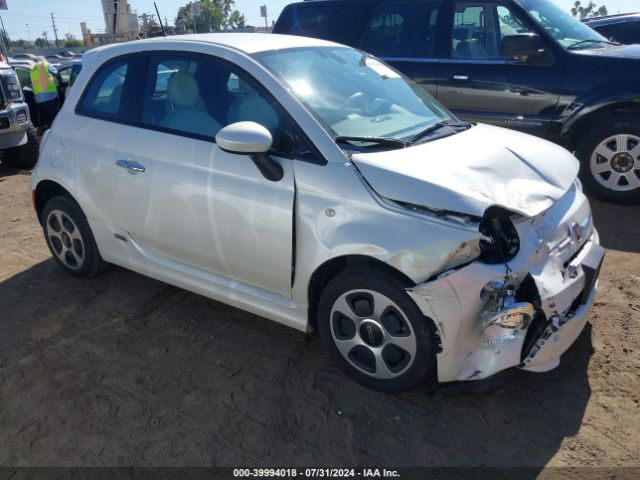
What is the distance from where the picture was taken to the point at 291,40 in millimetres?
3393

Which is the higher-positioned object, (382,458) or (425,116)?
(425,116)

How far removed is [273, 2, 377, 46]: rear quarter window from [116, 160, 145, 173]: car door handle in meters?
3.95

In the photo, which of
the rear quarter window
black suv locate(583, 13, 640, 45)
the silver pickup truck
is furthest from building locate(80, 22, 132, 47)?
black suv locate(583, 13, 640, 45)

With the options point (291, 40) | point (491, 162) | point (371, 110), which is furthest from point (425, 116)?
point (291, 40)

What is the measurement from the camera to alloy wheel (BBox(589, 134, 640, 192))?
516 centimetres

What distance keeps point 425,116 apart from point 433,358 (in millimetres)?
1586

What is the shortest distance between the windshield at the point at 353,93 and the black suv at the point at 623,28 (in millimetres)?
8197

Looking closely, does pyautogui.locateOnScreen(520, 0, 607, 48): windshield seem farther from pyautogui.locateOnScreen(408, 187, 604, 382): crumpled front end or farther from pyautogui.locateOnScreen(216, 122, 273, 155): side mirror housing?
pyautogui.locateOnScreen(216, 122, 273, 155): side mirror housing

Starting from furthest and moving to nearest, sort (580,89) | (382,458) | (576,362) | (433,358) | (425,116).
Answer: (580,89), (425,116), (576,362), (433,358), (382,458)

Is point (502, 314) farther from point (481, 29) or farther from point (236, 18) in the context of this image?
point (236, 18)

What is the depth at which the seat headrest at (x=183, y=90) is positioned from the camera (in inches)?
128

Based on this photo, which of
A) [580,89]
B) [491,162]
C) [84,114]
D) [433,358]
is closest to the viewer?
[433,358]

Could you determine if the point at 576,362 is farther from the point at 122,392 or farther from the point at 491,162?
the point at 122,392

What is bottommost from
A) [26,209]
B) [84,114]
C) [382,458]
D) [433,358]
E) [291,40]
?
[26,209]
